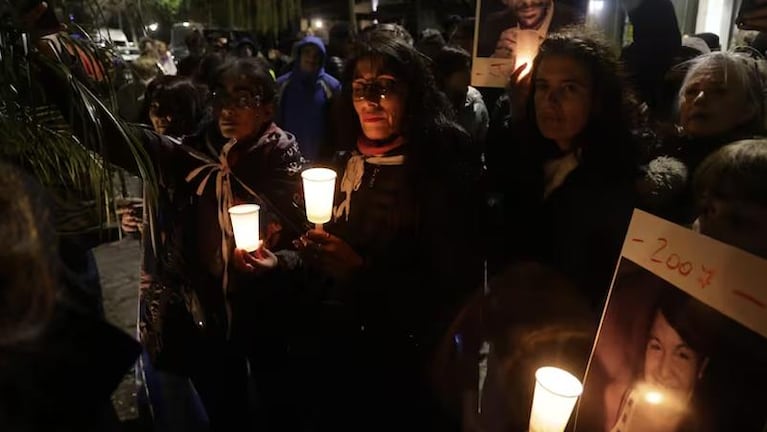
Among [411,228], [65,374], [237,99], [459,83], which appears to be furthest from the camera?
[459,83]

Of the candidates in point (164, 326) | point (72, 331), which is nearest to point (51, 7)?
point (72, 331)

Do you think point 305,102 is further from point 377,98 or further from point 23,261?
A: point 23,261

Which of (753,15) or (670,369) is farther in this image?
(753,15)

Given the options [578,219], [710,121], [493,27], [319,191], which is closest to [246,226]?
[319,191]

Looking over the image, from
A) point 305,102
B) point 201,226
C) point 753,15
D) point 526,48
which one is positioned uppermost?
point 753,15

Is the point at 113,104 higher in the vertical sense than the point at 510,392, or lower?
higher

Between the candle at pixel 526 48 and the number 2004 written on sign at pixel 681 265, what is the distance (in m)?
1.47

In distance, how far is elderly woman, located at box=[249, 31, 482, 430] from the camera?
211 cm

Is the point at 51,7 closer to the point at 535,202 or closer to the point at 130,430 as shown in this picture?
the point at 535,202

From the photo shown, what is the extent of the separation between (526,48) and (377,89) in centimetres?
81

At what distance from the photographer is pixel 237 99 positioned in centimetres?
244

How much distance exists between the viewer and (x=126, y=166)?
71.3 inches

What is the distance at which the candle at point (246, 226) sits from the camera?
1954 millimetres

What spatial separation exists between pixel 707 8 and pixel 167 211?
467 centimetres
